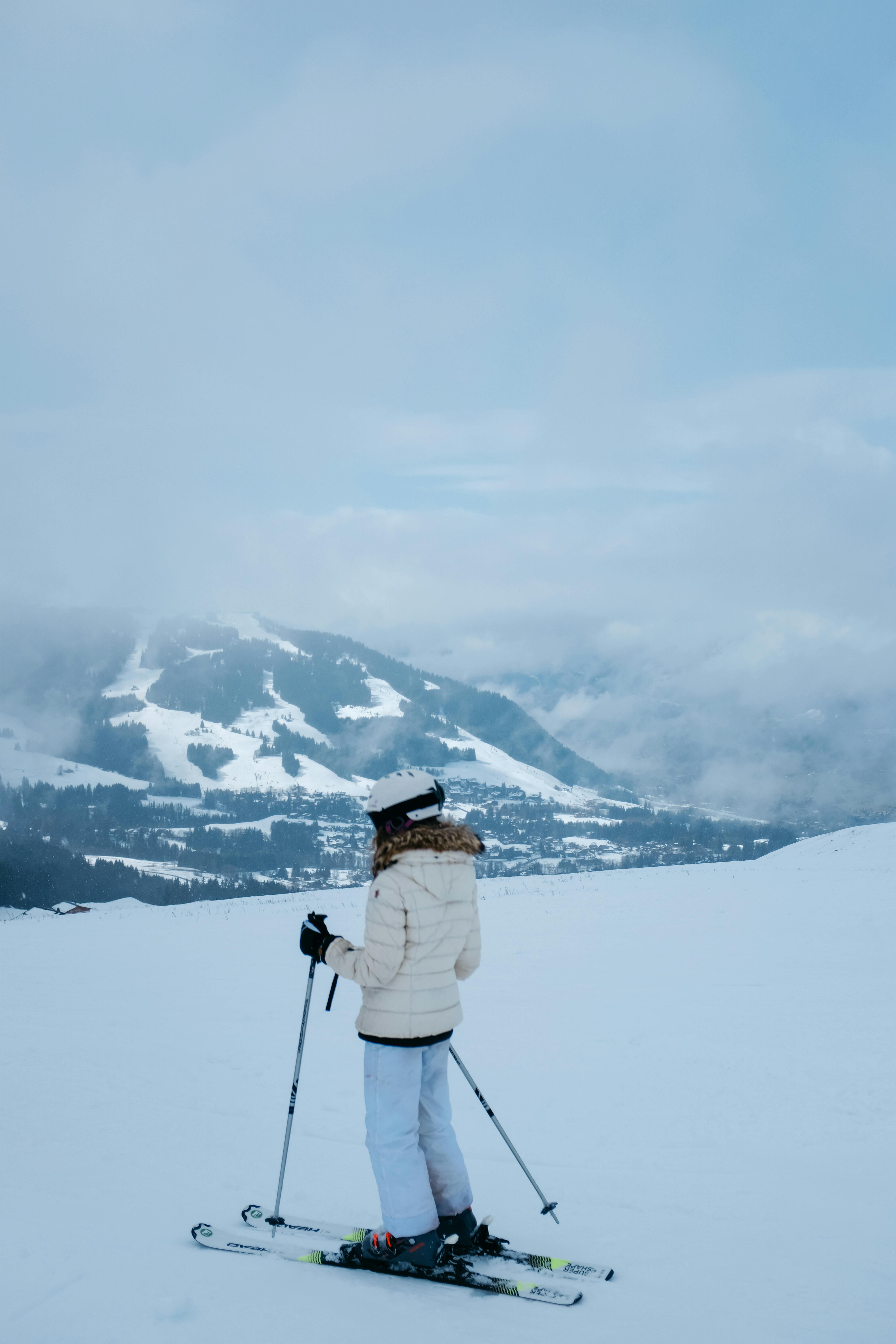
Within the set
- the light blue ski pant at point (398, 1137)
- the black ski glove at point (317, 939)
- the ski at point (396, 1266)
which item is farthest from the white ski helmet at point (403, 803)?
the ski at point (396, 1266)

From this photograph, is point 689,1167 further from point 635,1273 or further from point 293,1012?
point 293,1012

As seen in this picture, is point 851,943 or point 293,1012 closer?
point 293,1012

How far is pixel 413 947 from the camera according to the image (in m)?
4.48

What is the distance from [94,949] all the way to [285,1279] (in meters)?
13.8

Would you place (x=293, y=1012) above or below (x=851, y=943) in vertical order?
below

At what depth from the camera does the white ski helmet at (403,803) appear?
451 cm

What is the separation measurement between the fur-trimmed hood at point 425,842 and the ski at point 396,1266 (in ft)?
7.37

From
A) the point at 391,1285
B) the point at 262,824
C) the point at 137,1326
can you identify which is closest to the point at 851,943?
the point at 391,1285

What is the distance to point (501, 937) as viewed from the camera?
615 inches

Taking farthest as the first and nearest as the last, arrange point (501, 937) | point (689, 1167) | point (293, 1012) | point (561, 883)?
point (561, 883)
point (501, 937)
point (293, 1012)
point (689, 1167)

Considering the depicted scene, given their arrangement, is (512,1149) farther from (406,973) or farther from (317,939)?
(317,939)

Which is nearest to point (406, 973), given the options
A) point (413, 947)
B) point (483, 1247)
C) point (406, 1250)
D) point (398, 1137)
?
point (413, 947)

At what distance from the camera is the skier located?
14.5ft

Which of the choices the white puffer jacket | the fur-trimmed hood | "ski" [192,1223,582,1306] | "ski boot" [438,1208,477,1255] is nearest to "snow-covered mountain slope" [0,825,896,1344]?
"ski" [192,1223,582,1306]
